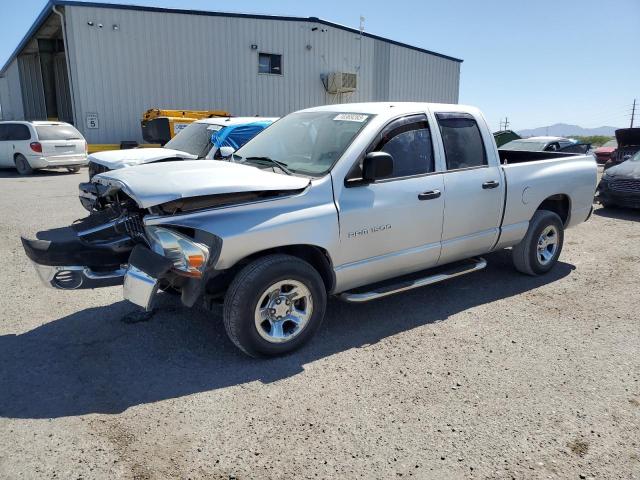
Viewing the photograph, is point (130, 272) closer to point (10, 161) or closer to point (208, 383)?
point (208, 383)

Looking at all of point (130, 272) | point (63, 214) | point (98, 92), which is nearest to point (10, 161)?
point (98, 92)

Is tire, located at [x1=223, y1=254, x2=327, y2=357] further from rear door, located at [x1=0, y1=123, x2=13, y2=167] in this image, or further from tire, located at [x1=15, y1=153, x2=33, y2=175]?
rear door, located at [x1=0, y1=123, x2=13, y2=167]

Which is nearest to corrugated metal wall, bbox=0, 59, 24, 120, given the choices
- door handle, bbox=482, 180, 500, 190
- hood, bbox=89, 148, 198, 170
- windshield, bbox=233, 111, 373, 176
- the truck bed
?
hood, bbox=89, 148, 198, 170

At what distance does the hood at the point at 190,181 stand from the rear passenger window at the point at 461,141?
5.39ft

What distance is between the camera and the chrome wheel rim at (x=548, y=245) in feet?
19.2

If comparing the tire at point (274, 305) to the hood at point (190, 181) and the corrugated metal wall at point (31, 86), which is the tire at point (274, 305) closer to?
the hood at point (190, 181)

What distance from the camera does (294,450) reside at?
9.25 feet

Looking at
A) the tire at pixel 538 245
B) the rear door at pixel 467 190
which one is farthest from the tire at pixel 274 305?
the tire at pixel 538 245

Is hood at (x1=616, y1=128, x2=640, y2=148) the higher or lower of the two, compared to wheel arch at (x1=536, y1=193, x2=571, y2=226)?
higher

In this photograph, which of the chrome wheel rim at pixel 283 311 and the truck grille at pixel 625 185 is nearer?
the chrome wheel rim at pixel 283 311

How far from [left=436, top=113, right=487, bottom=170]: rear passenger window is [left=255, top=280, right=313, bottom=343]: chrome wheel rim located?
197cm

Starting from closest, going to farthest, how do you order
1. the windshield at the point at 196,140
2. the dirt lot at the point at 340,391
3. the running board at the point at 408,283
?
the dirt lot at the point at 340,391
the running board at the point at 408,283
the windshield at the point at 196,140

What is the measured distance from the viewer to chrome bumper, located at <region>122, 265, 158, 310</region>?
3.42 m

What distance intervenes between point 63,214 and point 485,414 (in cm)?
863
